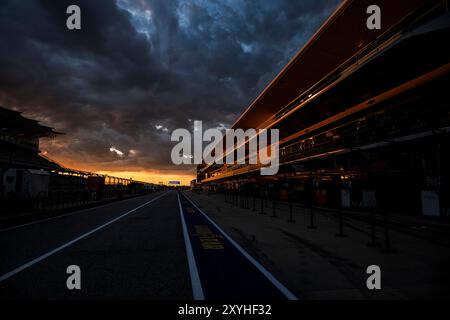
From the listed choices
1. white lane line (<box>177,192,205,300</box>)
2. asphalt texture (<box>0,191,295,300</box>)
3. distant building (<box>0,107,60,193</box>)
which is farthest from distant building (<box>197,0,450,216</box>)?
distant building (<box>0,107,60,193</box>)

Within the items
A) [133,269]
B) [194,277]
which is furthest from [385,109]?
[133,269]

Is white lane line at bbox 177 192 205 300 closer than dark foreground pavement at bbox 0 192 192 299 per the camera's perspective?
Yes

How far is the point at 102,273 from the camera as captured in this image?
4586 millimetres

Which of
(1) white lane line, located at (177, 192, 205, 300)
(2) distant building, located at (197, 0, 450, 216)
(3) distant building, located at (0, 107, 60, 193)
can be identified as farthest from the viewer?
(3) distant building, located at (0, 107, 60, 193)

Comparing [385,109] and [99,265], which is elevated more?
[385,109]

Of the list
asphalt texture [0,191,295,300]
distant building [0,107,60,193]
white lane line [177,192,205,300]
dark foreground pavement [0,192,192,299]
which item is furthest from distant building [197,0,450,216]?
distant building [0,107,60,193]

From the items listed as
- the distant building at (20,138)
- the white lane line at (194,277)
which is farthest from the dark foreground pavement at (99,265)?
the distant building at (20,138)

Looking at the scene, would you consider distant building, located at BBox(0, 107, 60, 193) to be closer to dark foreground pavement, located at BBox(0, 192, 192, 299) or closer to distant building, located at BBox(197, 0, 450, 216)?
dark foreground pavement, located at BBox(0, 192, 192, 299)

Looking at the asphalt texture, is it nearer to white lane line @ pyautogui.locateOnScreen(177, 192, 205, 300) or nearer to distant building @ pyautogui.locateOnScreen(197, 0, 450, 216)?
white lane line @ pyautogui.locateOnScreen(177, 192, 205, 300)

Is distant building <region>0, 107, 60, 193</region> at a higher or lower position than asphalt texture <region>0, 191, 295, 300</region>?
higher

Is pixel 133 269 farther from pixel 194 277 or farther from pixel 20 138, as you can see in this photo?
pixel 20 138

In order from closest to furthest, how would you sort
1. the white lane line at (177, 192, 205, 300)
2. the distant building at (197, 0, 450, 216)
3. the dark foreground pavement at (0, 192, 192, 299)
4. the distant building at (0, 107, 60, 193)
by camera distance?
the white lane line at (177, 192, 205, 300), the dark foreground pavement at (0, 192, 192, 299), the distant building at (197, 0, 450, 216), the distant building at (0, 107, 60, 193)

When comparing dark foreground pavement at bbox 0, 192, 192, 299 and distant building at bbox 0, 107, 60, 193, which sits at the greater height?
distant building at bbox 0, 107, 60, 193
